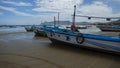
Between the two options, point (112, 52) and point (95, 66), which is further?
point (112, 52)

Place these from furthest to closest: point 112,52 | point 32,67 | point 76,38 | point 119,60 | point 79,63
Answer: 1. point 76,38
2. point 112,52
3. point 119,60
4. point 79,63
5. point 32,67

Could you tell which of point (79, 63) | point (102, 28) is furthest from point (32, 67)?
→ point (102, 28)

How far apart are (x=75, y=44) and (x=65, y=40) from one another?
119cm

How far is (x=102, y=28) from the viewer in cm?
3547

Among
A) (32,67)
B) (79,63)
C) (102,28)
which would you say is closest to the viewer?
A: (32,67)

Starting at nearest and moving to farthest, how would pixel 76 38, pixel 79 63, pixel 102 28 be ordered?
1. pixel 79 63
2. pixel 76 38
3. pixel 102 28

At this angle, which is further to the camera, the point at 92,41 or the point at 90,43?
the point at 90,43

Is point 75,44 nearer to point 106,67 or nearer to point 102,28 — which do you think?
point 106,67

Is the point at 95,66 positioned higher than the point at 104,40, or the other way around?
the point at 104,40

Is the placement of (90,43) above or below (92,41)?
below

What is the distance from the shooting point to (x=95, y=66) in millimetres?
6332

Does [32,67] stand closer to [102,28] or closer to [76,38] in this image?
[76,38]

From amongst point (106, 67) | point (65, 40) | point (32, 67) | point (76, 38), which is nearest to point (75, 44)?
point (76, 38)

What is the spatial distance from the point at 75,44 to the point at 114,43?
300 centimetres
